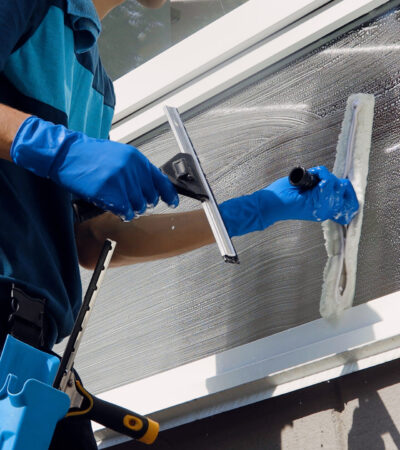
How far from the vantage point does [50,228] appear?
54.1 inches

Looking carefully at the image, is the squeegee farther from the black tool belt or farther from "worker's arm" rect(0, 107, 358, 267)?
the black tool belt

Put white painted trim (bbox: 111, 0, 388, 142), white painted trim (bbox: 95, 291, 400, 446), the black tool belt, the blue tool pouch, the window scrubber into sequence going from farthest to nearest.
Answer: white painted trim (bbox: 111, 0, 388, 142)
the window scrubber
white painted trim (bbox: 95, 291, 400, 446)
the black tool belt
the blue tool pouch

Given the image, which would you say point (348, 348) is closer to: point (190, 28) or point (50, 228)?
point (50, 228)

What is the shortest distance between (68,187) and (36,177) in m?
0.19

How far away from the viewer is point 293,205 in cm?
150

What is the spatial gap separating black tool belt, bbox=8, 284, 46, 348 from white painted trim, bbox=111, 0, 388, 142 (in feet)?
3.42

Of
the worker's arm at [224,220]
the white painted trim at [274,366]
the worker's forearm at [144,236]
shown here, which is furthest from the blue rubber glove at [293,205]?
the white painted trim at [274,366]

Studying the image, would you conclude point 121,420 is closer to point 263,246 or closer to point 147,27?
point 263,246

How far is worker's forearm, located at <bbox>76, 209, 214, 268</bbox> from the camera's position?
63.2 inches

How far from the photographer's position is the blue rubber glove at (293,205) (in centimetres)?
147

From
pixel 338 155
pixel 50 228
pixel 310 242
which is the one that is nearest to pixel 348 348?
pixel 310 242

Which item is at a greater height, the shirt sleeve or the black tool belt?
the shirt sleeve

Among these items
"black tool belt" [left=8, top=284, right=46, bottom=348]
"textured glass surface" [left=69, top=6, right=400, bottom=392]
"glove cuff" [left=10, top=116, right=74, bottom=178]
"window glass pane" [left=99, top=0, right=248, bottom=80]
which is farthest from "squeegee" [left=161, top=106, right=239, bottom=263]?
"window glass pane" [left=99, top=0, right=248, bottom=80]

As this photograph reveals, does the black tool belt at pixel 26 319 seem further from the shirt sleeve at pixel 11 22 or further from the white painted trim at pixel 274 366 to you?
the white painted trim at pixel 274 366
